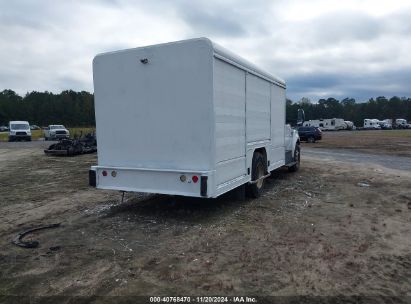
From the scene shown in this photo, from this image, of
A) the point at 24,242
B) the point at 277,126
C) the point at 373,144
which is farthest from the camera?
the point at 373,144

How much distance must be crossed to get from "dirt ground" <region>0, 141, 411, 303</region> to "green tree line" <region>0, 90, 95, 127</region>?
111664 millimetres

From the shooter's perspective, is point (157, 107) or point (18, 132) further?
point (18, 132)

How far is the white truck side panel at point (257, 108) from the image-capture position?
8133 mm

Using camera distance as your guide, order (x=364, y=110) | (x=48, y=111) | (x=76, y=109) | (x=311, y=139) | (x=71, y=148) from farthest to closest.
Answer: (x=364, y=110) < (x=76, y=109) < (x=48, y=111) < (x=311, y=139) < (x=71, y=148)

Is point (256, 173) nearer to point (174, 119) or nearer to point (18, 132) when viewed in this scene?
point (174, 119)

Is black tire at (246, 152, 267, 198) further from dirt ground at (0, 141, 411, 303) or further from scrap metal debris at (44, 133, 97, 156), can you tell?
scrap metal debris at (44, 133, 97, 156)

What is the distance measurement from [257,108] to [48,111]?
393 ft

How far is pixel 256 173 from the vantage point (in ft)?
28.5

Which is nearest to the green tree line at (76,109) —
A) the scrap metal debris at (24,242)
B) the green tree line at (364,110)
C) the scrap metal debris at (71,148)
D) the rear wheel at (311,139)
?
the green tree line at (364,110)

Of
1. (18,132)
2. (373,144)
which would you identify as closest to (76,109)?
(18,132)

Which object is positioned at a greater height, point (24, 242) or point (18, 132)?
point (18, 132)

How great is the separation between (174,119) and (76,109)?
121 metres

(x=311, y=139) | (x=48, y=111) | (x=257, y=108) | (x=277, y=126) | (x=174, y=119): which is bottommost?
(x=311, y=139)

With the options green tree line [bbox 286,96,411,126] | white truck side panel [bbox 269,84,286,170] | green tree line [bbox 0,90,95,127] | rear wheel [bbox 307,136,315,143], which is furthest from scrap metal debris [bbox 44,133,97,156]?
green tree line [bbox 286,96,411,126]
